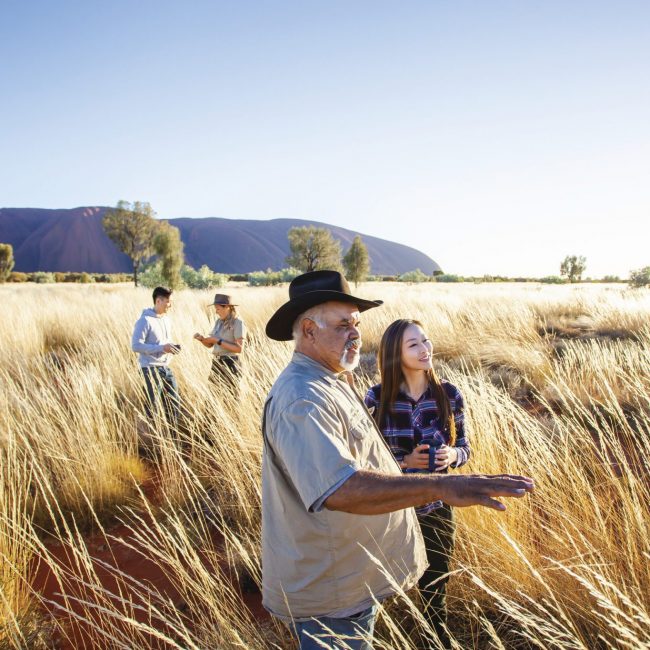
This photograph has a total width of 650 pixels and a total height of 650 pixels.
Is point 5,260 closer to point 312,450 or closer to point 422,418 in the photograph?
point 422,418

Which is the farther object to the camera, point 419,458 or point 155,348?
point 155,348

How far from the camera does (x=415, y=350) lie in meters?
2.30

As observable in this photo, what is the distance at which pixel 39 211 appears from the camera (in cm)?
14750

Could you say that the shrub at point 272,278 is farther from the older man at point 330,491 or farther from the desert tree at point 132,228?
the older man at point 330,491

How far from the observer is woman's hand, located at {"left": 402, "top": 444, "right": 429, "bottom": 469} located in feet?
6.72

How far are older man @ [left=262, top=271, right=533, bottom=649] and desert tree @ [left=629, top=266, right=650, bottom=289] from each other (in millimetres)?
30767

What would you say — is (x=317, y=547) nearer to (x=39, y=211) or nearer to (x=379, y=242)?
(x=39, y=211)

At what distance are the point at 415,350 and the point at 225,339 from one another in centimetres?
346

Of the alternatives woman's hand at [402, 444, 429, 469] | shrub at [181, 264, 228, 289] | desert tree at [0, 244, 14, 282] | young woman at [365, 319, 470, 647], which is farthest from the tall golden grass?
desert tree at [0, 244, 14, 282]

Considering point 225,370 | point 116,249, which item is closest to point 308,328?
point 225,370

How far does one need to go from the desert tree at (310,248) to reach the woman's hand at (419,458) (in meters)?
42.6

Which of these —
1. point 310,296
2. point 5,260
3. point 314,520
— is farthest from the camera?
point 5,260

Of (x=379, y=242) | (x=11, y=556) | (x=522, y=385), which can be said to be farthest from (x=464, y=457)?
(x=379, y=242)

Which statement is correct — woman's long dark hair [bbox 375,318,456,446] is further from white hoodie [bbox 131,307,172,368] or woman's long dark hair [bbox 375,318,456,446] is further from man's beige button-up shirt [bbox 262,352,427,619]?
white hoodie [bbox 131,307,172,368]
